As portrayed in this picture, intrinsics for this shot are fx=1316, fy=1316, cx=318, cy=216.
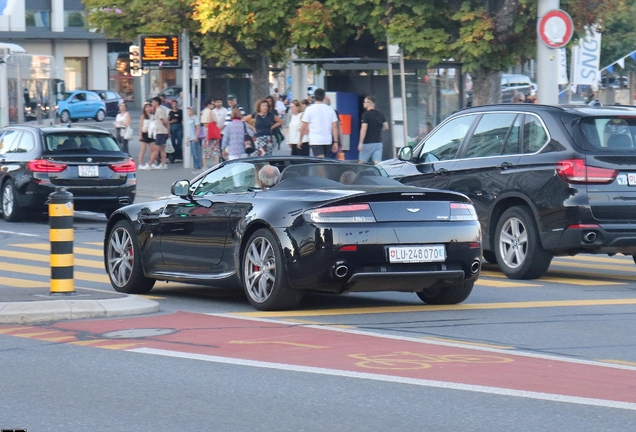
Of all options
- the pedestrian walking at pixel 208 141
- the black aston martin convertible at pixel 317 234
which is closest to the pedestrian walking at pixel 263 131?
the pedestrian walking at pixel 208 141

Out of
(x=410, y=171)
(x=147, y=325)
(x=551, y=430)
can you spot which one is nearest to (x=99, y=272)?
(x=410, y=171)

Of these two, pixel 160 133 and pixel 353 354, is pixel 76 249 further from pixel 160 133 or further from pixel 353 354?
pixel 160 133

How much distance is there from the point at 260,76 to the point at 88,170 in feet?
54.7

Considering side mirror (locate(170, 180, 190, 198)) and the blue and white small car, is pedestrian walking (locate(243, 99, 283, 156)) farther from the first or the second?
the blue and white small car

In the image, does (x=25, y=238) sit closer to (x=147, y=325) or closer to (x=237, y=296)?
(x=237, y=296)

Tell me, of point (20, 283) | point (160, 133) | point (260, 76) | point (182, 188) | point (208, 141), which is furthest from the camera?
point (260, 76)

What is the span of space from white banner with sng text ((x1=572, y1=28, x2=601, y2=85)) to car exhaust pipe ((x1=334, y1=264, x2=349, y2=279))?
2116cm

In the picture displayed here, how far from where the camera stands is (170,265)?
12.2m

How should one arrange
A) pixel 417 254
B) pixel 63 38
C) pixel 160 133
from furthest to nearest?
pixel 63 38 < pixel 160 133 < pixel 417 254

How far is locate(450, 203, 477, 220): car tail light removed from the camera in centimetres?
1085

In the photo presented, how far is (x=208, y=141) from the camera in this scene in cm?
3200

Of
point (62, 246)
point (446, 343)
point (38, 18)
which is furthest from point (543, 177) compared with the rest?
point (38, 18)

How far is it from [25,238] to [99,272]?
4904 mm

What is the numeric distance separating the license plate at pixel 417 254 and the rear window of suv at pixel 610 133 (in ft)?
10.0
